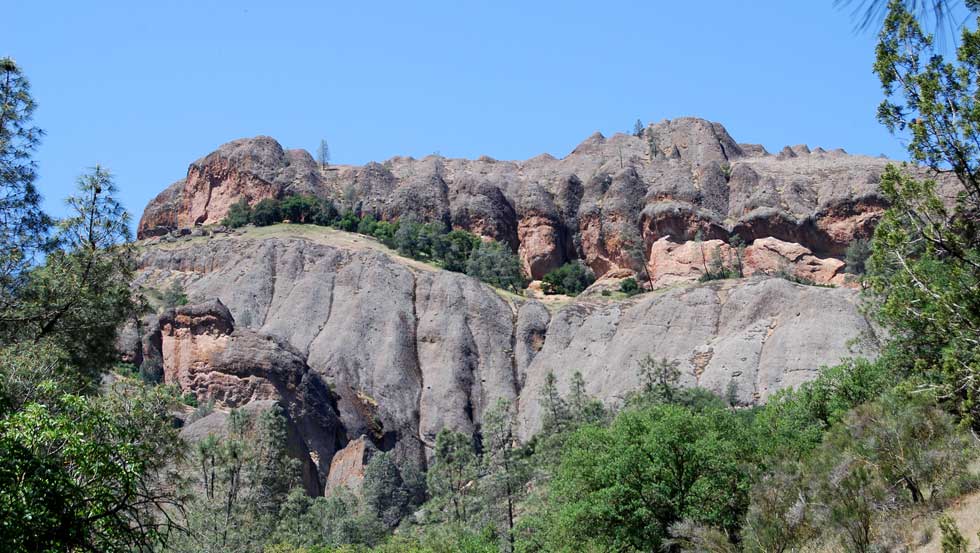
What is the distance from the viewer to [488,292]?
333ft

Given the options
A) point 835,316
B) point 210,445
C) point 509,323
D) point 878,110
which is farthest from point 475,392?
point 878,110

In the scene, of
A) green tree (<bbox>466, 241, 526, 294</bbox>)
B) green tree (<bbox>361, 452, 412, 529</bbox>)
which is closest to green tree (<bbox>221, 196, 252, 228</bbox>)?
green tree (<bbox>466, 241, 526, 294</bbox>)

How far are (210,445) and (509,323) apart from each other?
51.8m

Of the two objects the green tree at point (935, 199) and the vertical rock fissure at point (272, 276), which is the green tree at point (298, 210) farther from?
the green tree at point (935, 199)

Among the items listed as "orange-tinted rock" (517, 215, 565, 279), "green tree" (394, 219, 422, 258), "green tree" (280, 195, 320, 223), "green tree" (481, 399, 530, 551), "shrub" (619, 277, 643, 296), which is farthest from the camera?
"orange-tinted rock" (517, 215, 565, 279)

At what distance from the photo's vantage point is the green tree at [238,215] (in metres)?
119

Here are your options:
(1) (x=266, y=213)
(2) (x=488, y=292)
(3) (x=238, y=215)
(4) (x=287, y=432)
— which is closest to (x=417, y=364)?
(2) (x=488, y=292)

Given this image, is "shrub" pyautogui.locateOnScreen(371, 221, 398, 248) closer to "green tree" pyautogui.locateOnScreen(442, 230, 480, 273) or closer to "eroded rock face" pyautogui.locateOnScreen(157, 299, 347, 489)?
"green tree" pyautogui.locateOnScreen(442, 230, 480, 273)

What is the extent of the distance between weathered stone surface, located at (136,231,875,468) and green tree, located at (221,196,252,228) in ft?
26.7

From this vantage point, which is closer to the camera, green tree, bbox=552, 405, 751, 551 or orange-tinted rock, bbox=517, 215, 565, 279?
green tree, bbox=552, 405, 751, 551

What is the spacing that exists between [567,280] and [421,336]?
84.8 ft

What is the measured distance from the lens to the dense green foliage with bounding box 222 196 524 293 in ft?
367

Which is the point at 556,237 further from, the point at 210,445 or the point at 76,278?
the point at 76,278

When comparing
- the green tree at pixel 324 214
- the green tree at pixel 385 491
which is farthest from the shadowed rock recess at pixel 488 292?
the green tree at pixel 324 214
